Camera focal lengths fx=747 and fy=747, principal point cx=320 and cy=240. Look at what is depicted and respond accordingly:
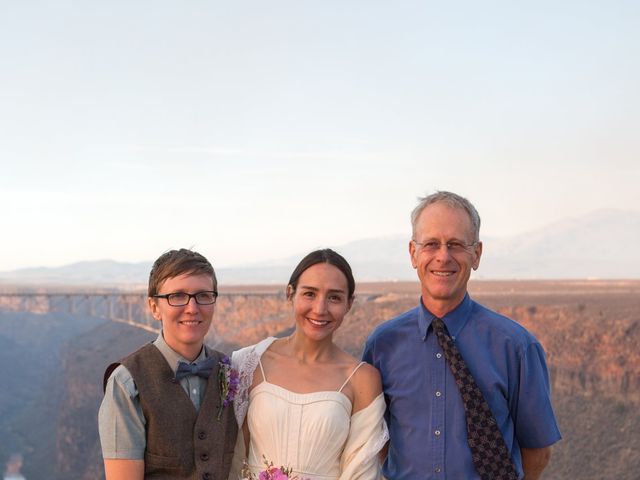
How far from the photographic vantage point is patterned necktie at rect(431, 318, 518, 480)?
4219mm

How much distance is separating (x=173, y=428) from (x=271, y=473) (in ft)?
2.28

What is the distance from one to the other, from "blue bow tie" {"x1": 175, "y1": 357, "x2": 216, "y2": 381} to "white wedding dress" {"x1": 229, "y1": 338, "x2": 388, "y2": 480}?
28 centimetres

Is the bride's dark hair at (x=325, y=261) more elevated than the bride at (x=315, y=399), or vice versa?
the bride's dark hair at (x=325, y=261)

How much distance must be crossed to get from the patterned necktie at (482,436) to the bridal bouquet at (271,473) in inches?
40.2

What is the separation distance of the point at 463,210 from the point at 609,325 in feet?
158

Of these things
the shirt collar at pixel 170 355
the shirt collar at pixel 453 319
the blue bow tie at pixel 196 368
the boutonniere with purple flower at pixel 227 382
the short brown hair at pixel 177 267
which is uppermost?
the short brown hair at pixel 177 267

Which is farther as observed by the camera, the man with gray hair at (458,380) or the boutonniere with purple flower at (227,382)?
the man with gray hair at (458,380)

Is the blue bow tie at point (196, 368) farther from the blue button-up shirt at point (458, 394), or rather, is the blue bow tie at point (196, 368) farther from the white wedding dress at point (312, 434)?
the blue button-up shirt at point (458, 394)

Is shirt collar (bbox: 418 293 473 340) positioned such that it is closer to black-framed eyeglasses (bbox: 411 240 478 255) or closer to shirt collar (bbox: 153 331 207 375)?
black-framed eyeglasses (bbox: 411 240 478 255)

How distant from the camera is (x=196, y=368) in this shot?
4062 mm

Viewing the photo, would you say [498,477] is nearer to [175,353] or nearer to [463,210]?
[463,210]

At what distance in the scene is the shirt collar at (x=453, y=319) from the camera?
14.5 feet

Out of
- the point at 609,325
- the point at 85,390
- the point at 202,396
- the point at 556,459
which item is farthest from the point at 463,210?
the point at 85,390

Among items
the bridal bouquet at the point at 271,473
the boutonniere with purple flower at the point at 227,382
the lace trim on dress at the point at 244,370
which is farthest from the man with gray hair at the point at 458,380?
the boutonniere with purple flower at the point at 227,382
